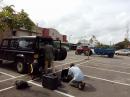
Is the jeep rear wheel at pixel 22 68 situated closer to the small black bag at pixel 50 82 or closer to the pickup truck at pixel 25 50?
the pickup truck at pixel 25 50

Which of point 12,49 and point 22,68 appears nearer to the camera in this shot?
point 22,68

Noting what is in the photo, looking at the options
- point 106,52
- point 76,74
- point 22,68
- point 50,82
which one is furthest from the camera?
point 106,52

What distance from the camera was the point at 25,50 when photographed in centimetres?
1250

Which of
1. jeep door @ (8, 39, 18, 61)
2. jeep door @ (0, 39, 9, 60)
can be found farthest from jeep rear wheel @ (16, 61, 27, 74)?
jeep door @ (0, 39, 9, 60)

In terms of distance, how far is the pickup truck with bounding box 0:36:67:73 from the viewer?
1213 centimetres

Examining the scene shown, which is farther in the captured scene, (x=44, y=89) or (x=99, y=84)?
(x=99, y=84)

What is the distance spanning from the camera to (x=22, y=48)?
1285cm

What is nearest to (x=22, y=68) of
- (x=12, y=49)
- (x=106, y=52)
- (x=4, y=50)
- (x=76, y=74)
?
(x=12, y=49)

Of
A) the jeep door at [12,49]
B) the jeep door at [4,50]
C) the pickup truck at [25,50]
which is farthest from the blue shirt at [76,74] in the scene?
the jeep door at [4,50]

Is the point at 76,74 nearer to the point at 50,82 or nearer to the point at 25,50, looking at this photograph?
the point at 50,82

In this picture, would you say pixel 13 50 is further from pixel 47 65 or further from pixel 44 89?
pixel 44 89

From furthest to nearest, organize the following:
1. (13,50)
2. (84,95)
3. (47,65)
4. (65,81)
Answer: (13,50) → (47,65) → (65,81) → (84,95)

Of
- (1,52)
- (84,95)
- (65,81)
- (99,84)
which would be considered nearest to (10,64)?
(1,52)

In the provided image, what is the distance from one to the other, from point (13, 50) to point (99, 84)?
18.6 ft
